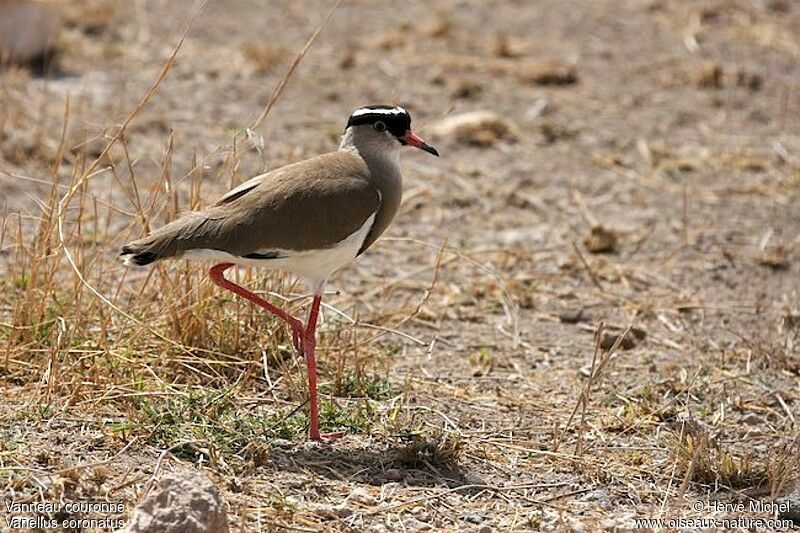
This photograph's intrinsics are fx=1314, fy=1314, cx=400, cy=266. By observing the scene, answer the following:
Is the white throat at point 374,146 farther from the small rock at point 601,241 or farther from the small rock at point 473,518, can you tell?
the small rock at point 601,241

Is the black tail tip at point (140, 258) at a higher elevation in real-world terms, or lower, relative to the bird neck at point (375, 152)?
lower

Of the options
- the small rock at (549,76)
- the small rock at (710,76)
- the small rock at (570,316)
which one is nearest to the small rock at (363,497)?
the small rock at (570,316)

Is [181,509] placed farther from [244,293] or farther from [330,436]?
[244,293]

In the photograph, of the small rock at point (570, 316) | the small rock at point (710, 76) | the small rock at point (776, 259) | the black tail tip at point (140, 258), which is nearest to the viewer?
the black tail tip at point (140, 258)

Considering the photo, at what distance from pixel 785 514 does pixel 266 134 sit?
5.46 m

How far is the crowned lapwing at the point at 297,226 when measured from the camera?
197 inches

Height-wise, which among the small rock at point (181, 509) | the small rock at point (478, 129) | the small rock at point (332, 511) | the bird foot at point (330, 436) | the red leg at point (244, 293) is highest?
the red leg at point (244, 293)

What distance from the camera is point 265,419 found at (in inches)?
204

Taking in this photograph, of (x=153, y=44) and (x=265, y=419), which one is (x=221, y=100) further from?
(x=265, y=419)

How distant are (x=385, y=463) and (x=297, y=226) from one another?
97 cm

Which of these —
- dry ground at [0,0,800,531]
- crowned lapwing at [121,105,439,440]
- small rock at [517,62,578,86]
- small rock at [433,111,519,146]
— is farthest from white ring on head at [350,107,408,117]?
small rock at [517,62,578,86]

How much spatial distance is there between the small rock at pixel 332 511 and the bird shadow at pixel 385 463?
256mm

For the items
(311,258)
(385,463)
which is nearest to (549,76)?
(311,258)

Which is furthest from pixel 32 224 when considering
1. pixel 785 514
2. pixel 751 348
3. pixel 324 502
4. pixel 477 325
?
pixel 785 514
